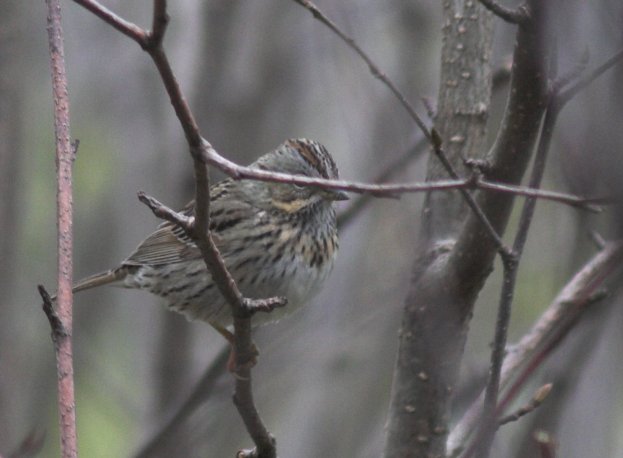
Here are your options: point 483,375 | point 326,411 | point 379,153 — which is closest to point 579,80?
point 483,375

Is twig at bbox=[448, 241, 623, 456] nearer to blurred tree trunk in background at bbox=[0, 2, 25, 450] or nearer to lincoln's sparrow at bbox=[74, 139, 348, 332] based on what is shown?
lincoln's sparrow at bbox=[74, 139, 348, 332]

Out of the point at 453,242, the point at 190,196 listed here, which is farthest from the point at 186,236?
the point at 190,196

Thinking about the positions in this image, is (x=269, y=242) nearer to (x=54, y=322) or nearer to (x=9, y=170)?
(x=9, y=170)

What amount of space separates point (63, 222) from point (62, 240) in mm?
51

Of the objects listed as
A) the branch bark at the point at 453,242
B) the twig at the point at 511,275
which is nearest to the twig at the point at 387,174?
the branch bark at the point at 453,242

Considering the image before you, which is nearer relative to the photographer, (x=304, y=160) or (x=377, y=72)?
(x=377, y=72)

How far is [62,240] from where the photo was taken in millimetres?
2936

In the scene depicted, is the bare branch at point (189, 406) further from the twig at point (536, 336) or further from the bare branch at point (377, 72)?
the bare branch at point (377, 72)

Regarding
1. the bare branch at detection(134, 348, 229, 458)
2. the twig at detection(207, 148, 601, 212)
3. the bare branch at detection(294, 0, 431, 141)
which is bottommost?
the bare branch at detection(134, 348, 229, 458)

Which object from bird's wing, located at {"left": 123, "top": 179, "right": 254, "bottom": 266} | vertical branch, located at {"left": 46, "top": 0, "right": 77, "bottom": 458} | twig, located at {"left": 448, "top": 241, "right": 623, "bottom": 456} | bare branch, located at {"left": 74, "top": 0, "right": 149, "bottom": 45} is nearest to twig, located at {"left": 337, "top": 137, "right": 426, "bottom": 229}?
bird's wing, located at {"left": 123, "top": 179, "right": 254, "bottom": 266}

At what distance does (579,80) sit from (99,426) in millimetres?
6497

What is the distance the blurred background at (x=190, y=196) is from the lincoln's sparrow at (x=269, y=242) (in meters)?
0.49

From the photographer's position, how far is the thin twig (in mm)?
2695

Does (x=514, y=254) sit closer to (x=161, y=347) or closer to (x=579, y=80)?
(x=579, y=80)
